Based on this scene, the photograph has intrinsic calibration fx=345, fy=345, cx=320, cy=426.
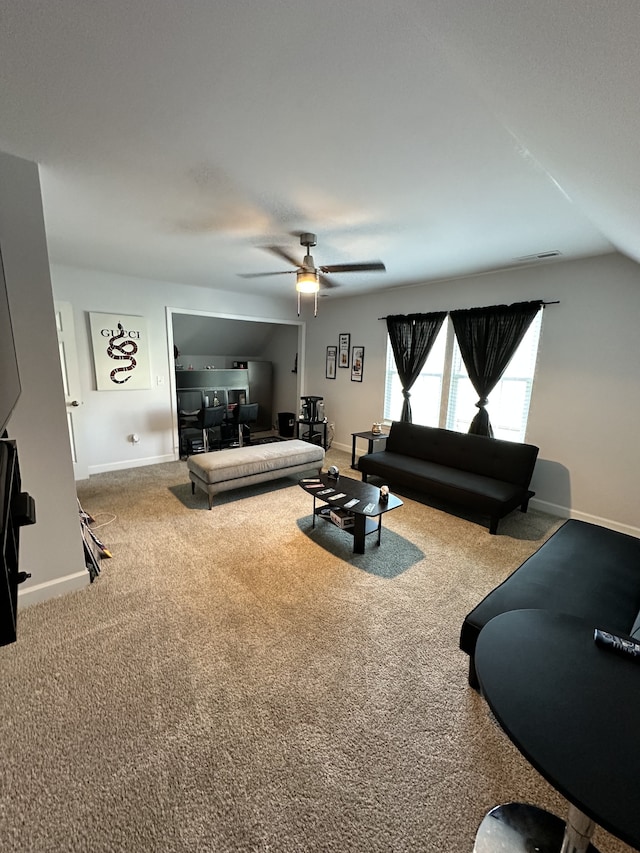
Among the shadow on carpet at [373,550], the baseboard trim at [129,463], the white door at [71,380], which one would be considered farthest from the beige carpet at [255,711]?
the baseboard trim at [129,463]

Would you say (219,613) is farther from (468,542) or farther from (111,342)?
(111,342)

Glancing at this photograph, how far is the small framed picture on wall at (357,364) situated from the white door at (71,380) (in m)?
3.77

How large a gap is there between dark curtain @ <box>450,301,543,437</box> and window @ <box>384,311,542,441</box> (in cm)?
12

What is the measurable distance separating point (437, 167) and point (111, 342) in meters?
4.18

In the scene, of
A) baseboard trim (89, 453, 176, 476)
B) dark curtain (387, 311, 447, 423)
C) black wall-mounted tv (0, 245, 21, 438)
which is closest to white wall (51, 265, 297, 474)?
baseboard trim (89, 453, 176, 476)

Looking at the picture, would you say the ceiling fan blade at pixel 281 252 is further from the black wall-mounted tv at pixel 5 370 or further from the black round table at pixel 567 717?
the black round table at pixel 567 717

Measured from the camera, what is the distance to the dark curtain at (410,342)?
450cm

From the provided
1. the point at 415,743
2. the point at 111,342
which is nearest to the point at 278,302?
the point at 111,342

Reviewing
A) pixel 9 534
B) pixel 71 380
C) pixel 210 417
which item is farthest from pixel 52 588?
pixel 210 417

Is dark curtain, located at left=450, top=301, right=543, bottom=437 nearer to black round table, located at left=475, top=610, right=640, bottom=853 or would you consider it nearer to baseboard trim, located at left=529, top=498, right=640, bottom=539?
baseboard trim, located at left=529, top=498, right=640, bottom=539

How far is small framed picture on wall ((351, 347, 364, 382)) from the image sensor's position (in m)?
5.50

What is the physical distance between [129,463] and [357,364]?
12.1 ft

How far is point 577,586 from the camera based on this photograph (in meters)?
1.87

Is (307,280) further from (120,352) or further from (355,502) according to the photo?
(120,352)
